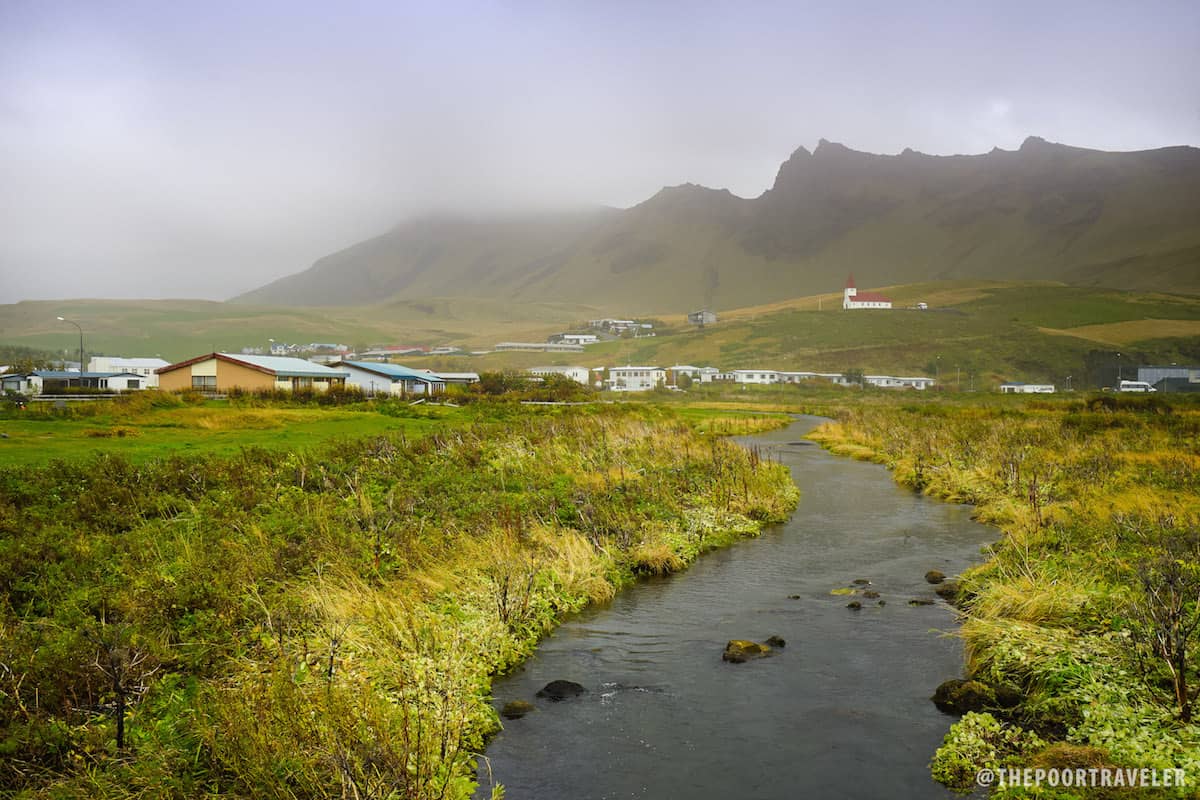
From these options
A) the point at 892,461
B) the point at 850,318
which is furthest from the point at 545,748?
the point at 850,318

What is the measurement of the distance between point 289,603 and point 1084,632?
1226 cm

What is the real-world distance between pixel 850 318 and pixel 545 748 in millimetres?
173899

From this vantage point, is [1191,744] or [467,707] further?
[467,707]

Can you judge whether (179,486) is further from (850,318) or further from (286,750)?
(850,318)

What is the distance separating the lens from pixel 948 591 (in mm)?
17078

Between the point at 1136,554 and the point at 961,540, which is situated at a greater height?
the point at 1136,554

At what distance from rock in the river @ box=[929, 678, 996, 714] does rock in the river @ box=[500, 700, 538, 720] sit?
592 cm

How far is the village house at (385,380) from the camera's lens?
71812 millimetres

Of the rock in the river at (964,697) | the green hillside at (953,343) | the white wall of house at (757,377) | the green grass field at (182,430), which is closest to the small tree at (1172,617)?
the rock in the river at (964,697)

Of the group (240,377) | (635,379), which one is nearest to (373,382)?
(240,377)

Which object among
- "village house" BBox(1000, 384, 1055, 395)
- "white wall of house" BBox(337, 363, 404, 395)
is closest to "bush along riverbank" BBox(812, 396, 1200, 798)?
"white wall of house" BBox(337, 363, 404, 395)

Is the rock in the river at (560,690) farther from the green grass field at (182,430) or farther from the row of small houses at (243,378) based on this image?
the row of small houses at (243,378)

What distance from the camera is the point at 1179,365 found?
419 feet

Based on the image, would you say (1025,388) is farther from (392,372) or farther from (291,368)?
(291,368)
